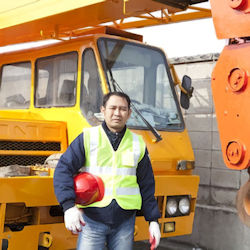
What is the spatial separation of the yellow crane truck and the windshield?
0.01m

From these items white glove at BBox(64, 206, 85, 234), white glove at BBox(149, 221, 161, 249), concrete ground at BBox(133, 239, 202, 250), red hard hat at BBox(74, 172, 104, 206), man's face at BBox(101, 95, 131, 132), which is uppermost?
man's face at BBox(101, 95, 131, 132)

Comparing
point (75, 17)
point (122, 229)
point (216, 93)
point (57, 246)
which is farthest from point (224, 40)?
point (57, 246)

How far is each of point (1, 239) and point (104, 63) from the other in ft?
6.69

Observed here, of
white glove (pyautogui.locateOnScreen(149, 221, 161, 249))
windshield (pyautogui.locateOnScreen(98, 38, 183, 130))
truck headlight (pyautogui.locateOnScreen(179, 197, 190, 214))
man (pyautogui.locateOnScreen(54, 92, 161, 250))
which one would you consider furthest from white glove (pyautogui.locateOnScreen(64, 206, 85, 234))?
truck headlight (pyautogui.locateOnScreen(179, 197, 190, 214))

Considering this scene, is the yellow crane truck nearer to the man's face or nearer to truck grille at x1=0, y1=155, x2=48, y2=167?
truck grille at x1=0, y1=155, x2=48, y2=167

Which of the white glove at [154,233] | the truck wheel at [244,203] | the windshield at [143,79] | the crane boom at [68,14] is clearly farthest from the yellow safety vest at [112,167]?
the windshield at [143,79]

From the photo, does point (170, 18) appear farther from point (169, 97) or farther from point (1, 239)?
point (1, 239)

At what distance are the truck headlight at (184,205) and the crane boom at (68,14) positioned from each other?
1.92m

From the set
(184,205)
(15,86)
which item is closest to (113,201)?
(184,205)

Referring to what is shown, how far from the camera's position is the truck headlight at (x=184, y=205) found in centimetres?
553

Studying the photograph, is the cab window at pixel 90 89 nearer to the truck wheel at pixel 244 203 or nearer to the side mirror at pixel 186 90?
the side mirror at pixel 186 90

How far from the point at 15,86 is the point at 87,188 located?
3.06m

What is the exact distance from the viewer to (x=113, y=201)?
3.31 metres

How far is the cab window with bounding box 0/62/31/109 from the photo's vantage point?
19.1ft
